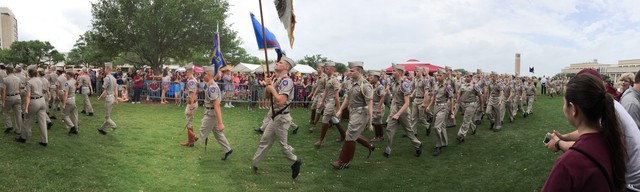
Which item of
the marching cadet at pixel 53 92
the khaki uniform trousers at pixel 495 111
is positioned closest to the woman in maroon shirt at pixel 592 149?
the khaki uniform trousers at pixel 495 111

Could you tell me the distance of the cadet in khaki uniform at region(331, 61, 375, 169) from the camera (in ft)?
26.0

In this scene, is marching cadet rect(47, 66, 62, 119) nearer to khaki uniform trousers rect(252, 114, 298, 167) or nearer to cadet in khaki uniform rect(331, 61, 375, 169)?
khaki uniform trousers rect(252, 114, 298, 167)

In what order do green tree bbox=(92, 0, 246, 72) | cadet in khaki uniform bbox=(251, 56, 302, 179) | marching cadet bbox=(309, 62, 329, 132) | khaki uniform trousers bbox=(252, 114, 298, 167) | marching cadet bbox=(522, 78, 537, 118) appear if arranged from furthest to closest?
green tree bbox=(92, 0, 246, 72) → marching cadet bbox=(522, 78, 537, 118) → marching cadet bbox=(309, 62, 329, 132) → khaki uniform trousers bbox=(252, 114, 298, 167) → cadet in khaki uniform bbox=(251, 56, 302, 179)

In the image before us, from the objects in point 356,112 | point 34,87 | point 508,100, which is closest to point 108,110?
point 34,87

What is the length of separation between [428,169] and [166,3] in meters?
28.5

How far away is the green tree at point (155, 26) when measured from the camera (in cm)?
3155

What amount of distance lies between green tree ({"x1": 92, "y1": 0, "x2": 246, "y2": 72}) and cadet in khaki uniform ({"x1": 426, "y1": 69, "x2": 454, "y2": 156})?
1022 inches

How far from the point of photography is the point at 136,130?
38.0 feet

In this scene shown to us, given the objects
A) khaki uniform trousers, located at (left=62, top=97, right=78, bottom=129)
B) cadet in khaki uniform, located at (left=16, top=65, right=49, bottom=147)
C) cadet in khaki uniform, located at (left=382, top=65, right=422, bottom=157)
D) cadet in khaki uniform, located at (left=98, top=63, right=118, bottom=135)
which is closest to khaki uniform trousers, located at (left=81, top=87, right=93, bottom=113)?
khaki uniform trousers, located at (left=62, top=97, right=78, bottom=129)

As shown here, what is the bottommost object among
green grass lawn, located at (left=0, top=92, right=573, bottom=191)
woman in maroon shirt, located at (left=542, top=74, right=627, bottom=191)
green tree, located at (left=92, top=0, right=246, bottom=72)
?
green grass lawn, located at (left=0, top=92, right=573, bottom=191)

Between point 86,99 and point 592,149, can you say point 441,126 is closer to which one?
point 592,149

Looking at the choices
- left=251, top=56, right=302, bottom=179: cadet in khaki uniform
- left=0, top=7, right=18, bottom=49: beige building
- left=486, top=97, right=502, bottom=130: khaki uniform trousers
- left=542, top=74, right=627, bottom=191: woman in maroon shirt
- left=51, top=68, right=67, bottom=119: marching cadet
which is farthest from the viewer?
left=0, top=7, right=18, bottom=49: beige building

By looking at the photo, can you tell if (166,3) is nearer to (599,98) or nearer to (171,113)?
(171,113)

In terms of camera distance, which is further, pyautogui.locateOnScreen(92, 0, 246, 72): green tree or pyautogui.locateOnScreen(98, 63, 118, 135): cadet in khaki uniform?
pyautogui.locateOnScreen(92, 0, 246, 72): green tree
